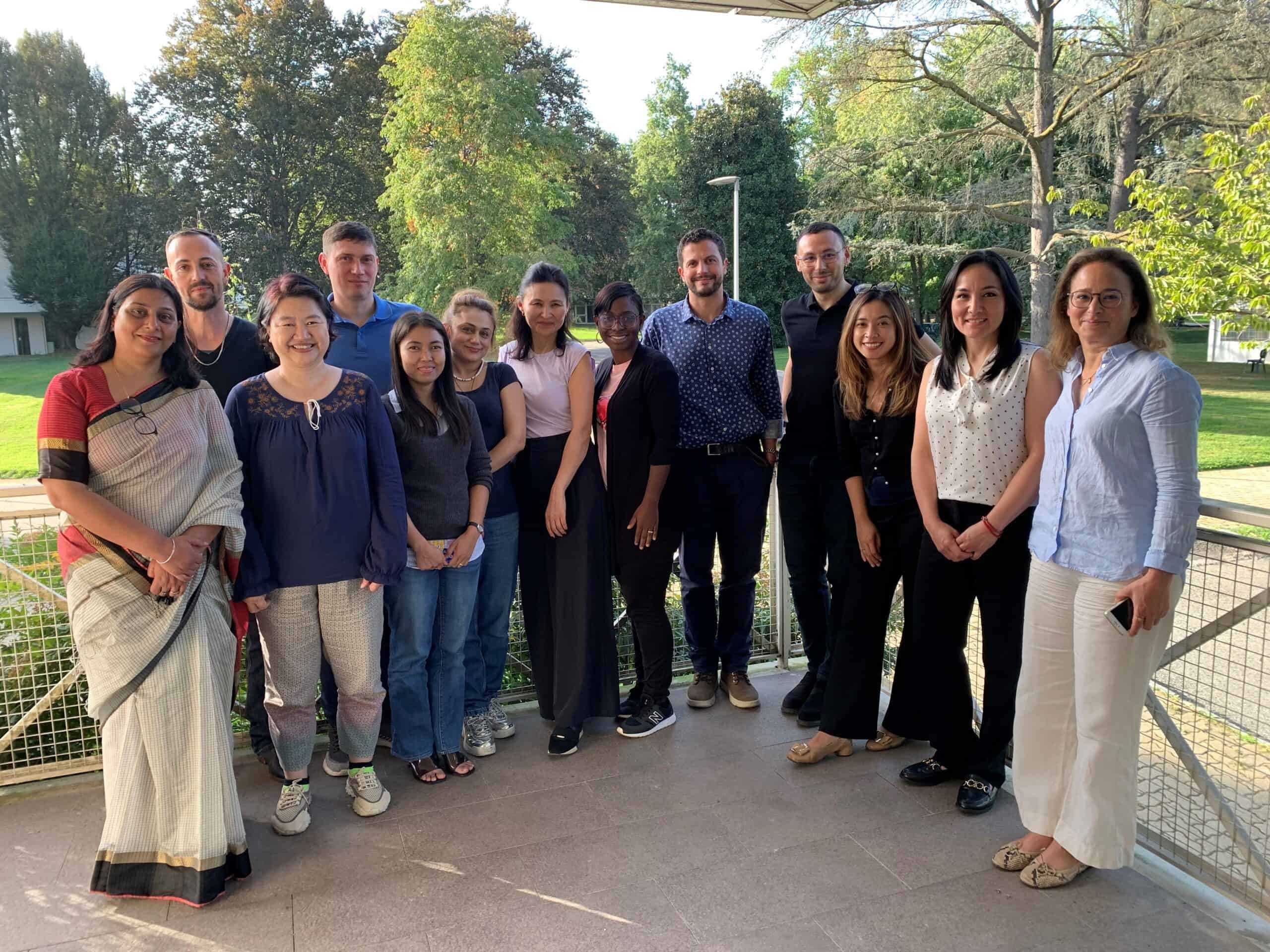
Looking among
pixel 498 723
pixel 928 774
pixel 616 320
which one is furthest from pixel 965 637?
pixel 498 723

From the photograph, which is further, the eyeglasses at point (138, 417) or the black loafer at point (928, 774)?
the black loafer at point (928, 774)

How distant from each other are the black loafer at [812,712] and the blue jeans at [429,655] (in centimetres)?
136

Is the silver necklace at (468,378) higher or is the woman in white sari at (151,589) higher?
the silver necklace at (468,378)

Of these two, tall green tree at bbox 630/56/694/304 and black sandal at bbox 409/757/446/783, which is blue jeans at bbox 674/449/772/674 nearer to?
black sandal at bbox 409/757/446/783

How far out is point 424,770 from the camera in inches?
124

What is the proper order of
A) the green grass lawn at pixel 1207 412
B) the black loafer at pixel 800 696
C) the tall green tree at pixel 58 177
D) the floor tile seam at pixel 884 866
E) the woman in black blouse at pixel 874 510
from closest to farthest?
the floor tile seam at pixel 884 866 < the woman in black blouse at pixel 874 510 < the black loafer at pixel 800 696 < the green grass lawn at pixel 1207 412 < the tall green tree at pixel 58 177

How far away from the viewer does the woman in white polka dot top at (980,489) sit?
2684 mm

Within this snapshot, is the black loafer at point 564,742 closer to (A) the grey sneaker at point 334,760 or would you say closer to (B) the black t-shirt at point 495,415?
(A) the grey sneaker at point 334,760

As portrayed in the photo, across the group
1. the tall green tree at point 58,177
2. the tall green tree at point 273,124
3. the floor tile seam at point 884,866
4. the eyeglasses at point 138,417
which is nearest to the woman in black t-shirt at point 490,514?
the eyeglasses at point 138,417

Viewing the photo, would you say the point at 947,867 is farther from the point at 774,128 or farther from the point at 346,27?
the point at 346,27

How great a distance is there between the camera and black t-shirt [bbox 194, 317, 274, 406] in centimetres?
307

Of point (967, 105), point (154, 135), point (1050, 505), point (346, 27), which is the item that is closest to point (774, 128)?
point (967, 105)

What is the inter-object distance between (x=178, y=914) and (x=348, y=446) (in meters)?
1.38

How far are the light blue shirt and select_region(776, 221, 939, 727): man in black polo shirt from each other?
0.98 m
